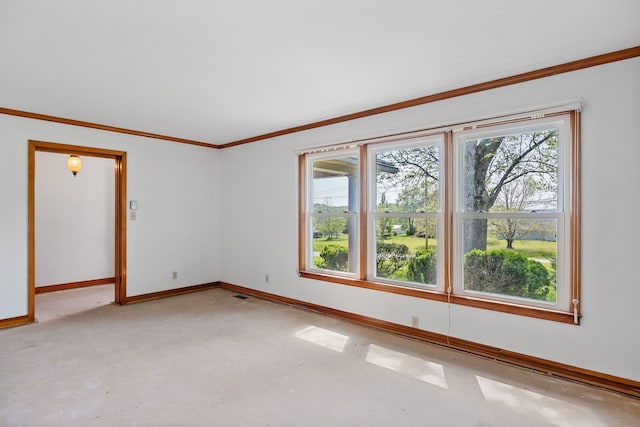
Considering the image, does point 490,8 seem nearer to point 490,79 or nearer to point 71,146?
point 490,79

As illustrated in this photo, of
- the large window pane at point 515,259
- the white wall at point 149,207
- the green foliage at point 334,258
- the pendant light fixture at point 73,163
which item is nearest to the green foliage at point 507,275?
the large window pane at point 515,259

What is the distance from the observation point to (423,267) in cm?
373

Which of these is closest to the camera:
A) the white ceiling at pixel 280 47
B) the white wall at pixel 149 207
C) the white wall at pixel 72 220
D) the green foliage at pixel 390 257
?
the white ceiling at pixel 280 47

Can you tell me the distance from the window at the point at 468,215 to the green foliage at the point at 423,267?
0.01 m

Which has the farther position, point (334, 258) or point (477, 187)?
point (334, 258)

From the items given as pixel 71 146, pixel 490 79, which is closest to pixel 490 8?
pixel 490 79

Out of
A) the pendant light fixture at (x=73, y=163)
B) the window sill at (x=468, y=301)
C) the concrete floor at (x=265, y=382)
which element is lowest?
the concrete floor at (x=265, y=382)

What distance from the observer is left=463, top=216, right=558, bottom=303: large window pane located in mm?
2973

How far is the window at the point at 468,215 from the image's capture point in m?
2.91

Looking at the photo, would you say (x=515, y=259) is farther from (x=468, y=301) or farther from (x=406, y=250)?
(x=406, y=250)

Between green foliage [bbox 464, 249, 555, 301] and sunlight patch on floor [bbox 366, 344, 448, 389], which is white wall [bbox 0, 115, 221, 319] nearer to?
sunlight patch on floor [bbox 366, 344, 448, 389]

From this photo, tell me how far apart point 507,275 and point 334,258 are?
2071 millimetres

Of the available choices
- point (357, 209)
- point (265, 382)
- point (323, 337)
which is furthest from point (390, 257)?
point (265, 382)

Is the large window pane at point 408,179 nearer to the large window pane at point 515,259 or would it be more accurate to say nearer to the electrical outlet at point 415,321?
the large window pane at point 515,259
